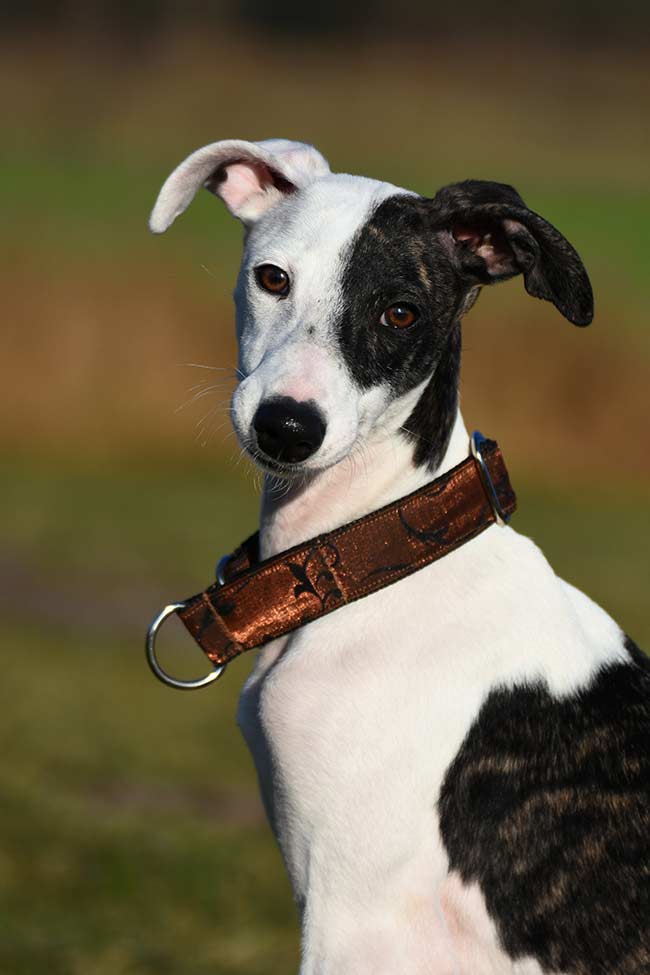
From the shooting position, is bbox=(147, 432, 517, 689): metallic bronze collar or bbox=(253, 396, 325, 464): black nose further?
bbox=(147, 432, 517, 689): metallic bronze collar

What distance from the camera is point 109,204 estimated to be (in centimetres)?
2705

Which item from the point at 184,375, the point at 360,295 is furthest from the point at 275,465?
the point at 184,375

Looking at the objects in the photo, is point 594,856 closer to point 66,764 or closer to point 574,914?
point 574,914

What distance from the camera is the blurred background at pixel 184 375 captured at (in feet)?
25.4

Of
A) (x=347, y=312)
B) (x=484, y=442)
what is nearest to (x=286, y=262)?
(x=347, y=312)

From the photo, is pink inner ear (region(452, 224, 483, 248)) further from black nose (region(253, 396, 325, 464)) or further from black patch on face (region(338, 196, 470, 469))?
black nose (region(253, 396, 325, 464))

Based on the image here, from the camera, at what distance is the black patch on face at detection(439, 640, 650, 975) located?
12.2ft

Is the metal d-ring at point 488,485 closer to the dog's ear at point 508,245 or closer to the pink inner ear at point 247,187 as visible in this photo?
the dog's ear at point 508,245

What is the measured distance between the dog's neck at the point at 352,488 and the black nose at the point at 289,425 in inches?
13.7

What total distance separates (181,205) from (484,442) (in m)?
1.17

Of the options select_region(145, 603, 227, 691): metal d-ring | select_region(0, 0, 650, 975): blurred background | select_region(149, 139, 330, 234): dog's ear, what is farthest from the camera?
select_region(0, 0, 650, 975): blurred background

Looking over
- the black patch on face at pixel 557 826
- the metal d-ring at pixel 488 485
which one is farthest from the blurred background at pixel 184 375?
the black patch on face at pixel 557 826

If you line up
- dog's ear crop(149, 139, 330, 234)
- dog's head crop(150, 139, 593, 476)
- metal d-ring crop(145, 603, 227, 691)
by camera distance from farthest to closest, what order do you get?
dog's ear crop(149, 139, 330, 234), metal d-ring crop(145, 603, 227, 691), dog's head crop(150, 139, 593, 476)

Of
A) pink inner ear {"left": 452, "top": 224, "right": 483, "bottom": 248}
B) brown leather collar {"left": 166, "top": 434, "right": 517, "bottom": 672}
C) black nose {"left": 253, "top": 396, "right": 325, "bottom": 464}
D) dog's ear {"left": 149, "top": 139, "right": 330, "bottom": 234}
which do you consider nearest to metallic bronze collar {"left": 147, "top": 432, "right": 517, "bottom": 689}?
brown leather collar {"left": 166, "top": 434, "right": 517, "bottom": 672}
